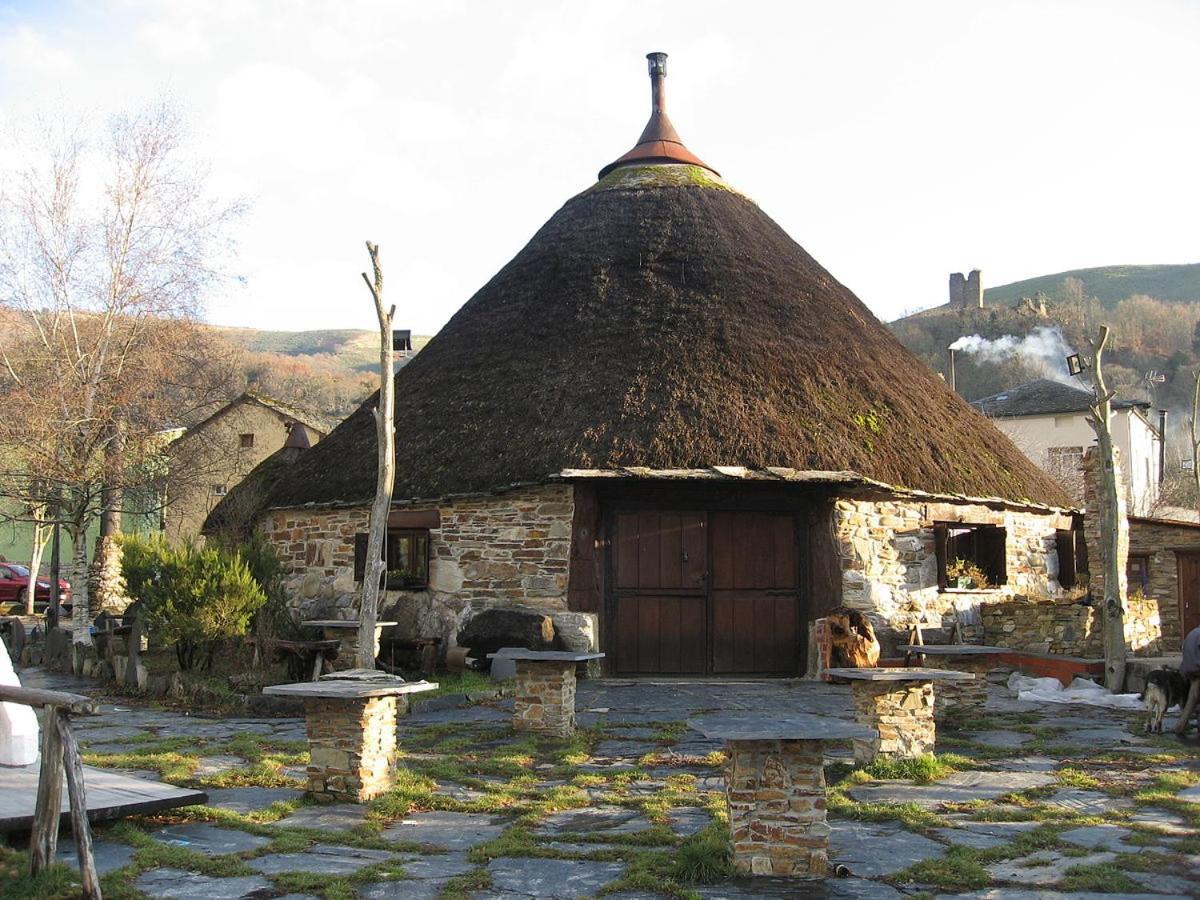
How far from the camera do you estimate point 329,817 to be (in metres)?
6.14

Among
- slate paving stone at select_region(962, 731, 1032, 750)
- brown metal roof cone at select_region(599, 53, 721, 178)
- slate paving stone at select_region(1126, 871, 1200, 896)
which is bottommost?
slate paving stone at select_region(1126, 871, 1200, 896)

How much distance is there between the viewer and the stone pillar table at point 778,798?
5035 mm

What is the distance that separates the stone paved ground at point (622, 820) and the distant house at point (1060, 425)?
25.5 meters

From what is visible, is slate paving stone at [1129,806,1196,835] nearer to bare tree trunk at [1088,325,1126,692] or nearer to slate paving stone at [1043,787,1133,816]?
slate paving stone at [1043,787,1133,816]

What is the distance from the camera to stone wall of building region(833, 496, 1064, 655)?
12695 millimetres

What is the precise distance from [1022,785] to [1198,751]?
2087 millimetres

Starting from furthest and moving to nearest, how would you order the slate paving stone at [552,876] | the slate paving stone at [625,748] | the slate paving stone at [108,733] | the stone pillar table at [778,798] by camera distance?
the slate paving stone at [108,733] < the slate paving stone at [625,748] < the stone pillar table at [778,798] < the slate paving stone at [552,876]

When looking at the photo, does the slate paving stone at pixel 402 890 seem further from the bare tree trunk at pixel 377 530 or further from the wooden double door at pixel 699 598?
the wooden double door at pixel 699 598

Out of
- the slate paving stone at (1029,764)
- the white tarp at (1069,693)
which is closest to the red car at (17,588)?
the white tarp at (1069,693)

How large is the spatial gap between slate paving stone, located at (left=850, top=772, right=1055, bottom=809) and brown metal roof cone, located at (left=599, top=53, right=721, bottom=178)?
12.9m

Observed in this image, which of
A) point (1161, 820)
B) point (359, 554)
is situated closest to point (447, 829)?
point (1161, 820)

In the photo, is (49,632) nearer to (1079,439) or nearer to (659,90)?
(659,90)

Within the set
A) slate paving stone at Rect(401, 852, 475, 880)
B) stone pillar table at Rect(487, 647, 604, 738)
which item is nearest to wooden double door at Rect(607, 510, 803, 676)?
stone pillar table at Rect(487, 647, 604, 738)

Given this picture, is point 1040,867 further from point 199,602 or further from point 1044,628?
point 199,602
